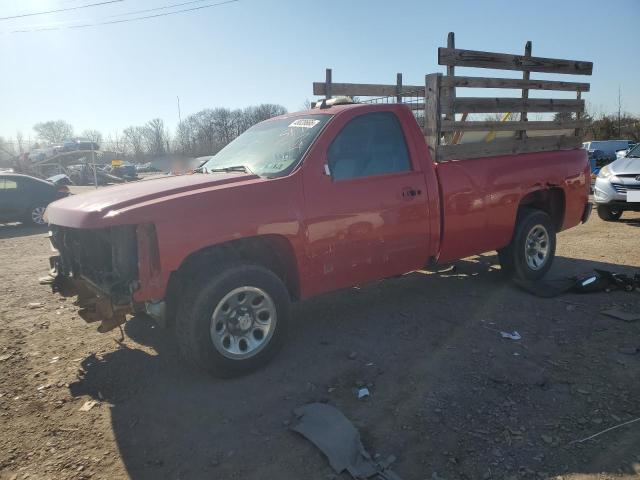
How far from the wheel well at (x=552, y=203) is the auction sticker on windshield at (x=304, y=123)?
2912 mm

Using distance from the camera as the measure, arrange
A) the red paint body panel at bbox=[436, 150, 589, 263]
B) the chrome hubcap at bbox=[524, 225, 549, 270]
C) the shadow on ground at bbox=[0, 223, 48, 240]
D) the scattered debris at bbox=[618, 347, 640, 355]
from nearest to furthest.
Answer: the scattered debris at bbox=[618, 347, 640, 355] < the red paint body panel at bbox=[436, 150, 589, 263] < the chrome hubcap at bbox=[524, 225, 549, 270] < the shadow on ground at bbox=[0, 223, 48, 240]

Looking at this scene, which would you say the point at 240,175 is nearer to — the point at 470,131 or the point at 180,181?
the point at 180,181

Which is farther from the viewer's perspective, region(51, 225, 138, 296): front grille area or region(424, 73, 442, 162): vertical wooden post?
region(424, 73, 442, 162): vertical wooden post

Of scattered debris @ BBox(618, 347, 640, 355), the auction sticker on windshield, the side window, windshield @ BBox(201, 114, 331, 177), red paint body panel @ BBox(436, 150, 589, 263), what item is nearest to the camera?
scattered debris @ BBox(618, 347, 640, 355)

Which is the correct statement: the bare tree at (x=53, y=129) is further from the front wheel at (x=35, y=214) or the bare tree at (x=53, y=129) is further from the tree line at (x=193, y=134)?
the front wheel at (x=35, y=214)

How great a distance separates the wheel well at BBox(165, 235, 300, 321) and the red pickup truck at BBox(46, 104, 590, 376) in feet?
0.03

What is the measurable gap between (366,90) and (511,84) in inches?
95.0

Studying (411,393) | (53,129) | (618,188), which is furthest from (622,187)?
(53,129)

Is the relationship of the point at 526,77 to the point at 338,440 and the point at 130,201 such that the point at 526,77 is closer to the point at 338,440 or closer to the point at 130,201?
the point at 130,201

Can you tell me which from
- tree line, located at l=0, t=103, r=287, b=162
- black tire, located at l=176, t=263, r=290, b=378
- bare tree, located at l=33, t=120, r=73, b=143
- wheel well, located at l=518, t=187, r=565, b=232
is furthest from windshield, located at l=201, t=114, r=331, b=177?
bare tree, located at l=33, t=120, r=73, b=143

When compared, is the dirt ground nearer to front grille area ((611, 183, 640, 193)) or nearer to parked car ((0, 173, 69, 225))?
front grille area ((611, 183, 640, 193))

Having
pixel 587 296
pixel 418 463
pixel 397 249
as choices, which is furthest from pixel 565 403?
pixel 587 296

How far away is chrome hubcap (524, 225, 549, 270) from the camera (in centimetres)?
574

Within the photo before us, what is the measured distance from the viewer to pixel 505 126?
558cm
